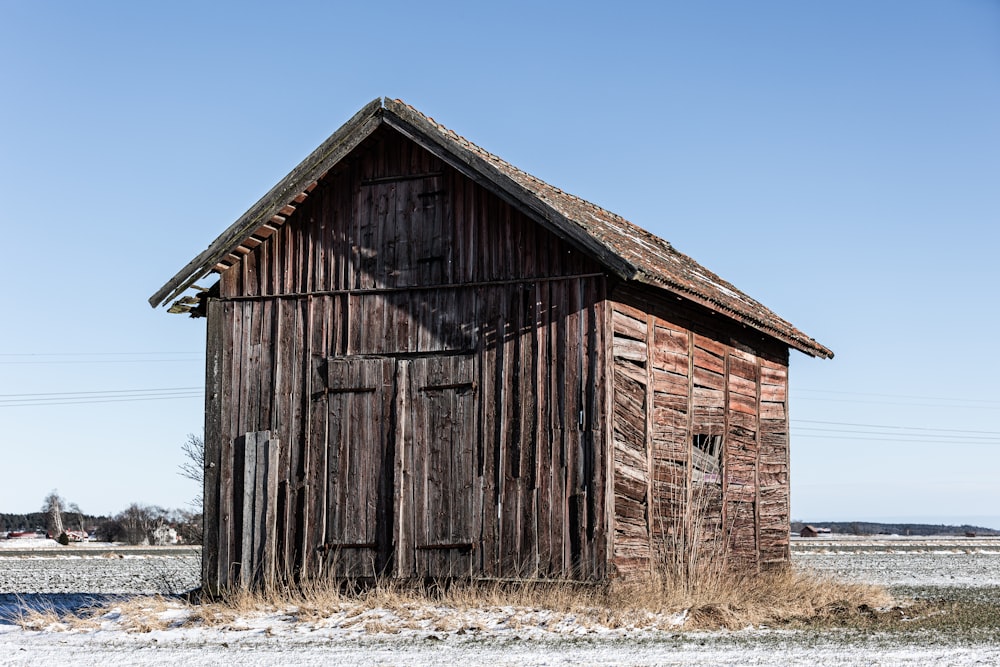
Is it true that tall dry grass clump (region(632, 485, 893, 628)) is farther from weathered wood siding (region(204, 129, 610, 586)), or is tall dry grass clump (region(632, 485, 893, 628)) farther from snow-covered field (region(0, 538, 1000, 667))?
weathered wood siding (region(204, 129, 610, 586))

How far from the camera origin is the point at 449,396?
14.8 m

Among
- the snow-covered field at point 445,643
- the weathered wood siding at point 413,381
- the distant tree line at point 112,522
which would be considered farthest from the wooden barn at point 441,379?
the distant tree line at point 112,522

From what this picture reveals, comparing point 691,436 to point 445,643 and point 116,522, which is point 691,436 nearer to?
point 445,643

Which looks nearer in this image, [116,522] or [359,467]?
[359,467]

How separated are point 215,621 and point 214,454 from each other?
3217 mm

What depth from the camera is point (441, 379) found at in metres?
14.9

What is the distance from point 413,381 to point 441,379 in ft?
1.38

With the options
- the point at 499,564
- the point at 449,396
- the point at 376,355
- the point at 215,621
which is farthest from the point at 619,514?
the point at 215,621

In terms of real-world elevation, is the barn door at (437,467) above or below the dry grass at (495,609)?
above

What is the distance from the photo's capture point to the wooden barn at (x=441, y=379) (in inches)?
558

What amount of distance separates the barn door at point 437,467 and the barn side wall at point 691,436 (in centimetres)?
187

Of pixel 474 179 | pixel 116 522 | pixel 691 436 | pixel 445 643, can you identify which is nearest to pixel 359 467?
pixel 474 179

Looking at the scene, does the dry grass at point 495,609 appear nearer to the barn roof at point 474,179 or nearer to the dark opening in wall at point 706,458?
the dark opening in wall at point 706,458

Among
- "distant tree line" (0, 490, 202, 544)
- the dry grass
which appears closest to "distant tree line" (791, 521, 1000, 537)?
"distant tree line" (0, 490, 202, 544)
